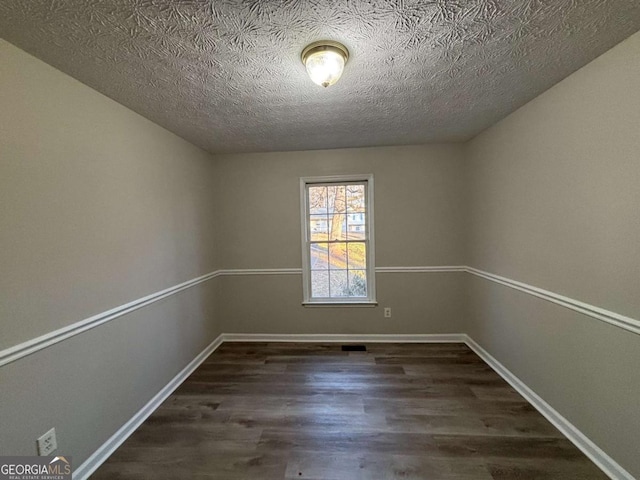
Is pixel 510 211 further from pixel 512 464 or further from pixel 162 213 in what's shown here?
pixel 162 213

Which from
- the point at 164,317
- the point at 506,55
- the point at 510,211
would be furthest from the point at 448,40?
the point at 164,317

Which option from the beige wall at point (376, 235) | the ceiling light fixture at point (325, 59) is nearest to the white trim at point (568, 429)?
the beige wall at point (376, 235)

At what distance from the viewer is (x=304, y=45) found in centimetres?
142

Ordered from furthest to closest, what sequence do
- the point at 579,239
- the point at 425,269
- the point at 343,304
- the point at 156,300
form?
the point at 343,304
the point at 425,269
the point at 156,300
the point at 579,239

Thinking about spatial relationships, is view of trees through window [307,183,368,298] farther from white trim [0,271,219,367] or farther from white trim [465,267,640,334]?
white trim [0,271,219,367]

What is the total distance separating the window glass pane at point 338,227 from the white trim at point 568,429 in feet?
6.67

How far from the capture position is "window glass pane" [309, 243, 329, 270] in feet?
11.7

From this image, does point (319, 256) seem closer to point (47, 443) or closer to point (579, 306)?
point (579, 306)

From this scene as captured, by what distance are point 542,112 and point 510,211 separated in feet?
2.58

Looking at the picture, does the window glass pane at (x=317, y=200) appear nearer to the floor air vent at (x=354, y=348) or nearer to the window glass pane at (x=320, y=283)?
the window glass pane at (x=320, y=283)

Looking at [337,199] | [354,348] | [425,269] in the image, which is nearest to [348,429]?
[354,348]

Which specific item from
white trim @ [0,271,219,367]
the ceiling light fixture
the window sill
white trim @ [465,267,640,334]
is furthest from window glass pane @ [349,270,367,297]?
the ceiling light fixture

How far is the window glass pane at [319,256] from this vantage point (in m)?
3.57

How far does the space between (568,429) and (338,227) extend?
8.53 ft
